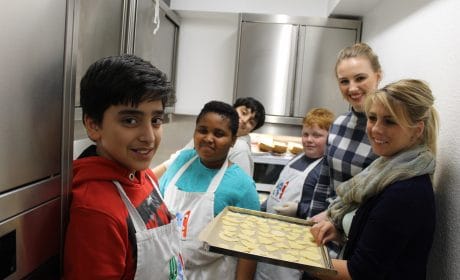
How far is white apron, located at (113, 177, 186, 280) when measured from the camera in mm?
619

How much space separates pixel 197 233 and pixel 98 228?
0.58 m

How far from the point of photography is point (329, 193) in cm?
139

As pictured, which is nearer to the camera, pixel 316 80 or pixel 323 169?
pixel 323 169

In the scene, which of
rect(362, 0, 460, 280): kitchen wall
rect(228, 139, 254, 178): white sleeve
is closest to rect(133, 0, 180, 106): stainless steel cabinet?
rect(228, 139, 254, 178): white sleeve

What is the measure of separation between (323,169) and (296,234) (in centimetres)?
37

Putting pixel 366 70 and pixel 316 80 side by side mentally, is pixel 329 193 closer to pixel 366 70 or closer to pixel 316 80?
pixel 366 70

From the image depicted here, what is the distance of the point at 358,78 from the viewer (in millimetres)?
1237

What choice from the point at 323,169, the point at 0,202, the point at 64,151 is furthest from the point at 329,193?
the point at 0,202

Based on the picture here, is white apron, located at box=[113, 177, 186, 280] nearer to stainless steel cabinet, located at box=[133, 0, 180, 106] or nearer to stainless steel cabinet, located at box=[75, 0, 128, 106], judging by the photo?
stainless steel cabinet, located at box=[133, 0, 180, 106]

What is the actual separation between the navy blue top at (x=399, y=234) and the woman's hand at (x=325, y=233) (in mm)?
210

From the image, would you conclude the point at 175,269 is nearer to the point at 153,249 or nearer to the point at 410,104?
the point at 153,249

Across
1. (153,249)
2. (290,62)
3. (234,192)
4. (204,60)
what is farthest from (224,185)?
(204,60)

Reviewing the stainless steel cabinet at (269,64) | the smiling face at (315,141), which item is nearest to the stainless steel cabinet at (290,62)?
the stainless steel cabinet at (269,64)

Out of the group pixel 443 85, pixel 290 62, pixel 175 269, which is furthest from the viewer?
pixel 290 62
